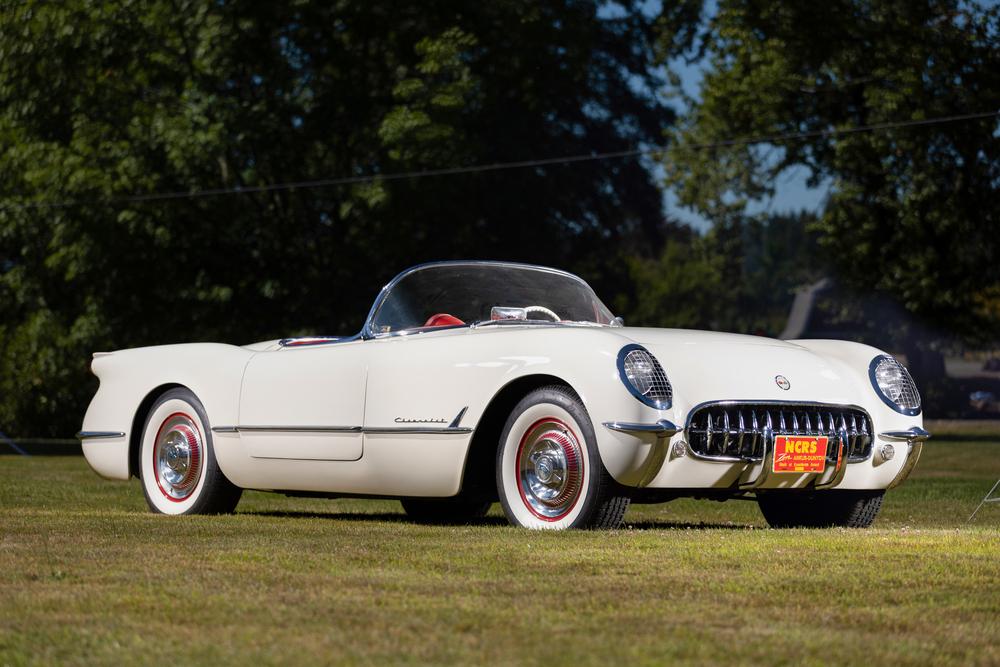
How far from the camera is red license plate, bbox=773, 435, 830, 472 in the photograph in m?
7.71

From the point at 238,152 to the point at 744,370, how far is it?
71.0 feet

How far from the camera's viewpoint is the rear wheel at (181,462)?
31.4 ft

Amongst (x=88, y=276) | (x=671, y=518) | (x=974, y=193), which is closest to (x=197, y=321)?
(x=88, y=276)

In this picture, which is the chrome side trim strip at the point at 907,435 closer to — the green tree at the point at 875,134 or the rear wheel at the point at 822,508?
the rear wheel at the point at 822,508

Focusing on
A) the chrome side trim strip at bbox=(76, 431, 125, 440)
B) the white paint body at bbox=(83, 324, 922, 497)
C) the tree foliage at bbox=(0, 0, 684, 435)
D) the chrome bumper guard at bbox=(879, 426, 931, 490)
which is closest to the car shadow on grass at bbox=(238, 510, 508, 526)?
the white paint body at bbox=(83, 324, 922, 497)

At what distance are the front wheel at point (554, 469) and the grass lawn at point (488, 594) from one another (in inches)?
9.0

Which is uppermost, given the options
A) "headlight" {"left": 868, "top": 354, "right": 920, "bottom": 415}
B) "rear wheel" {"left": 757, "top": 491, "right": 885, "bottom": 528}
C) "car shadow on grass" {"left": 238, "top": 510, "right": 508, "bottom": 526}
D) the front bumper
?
"headlight" {"left": 868, "top": 354, "right": 920, "bottom": 415}

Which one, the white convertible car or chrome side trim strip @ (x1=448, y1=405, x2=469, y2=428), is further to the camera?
chrome side trim strip @ (x1=448, y1=405, x2=469, y2=428)

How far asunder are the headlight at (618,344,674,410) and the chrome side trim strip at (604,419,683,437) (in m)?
0.09

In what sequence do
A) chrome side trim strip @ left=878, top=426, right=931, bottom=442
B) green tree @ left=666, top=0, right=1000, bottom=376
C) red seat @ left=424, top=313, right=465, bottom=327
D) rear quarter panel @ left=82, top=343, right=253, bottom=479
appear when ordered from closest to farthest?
1. chrome side trim strip @ left=878, top=426, right=931, bottom=442
2. red seat @ left=424, top=313, right=465, bottom=327
3. rear quarter panel @ left=82, top=343, right=253, bottom=479
4. green tree @ left=666, top=0, right=1000, bottom=376

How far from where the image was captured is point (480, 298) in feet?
30.5

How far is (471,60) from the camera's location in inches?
1175

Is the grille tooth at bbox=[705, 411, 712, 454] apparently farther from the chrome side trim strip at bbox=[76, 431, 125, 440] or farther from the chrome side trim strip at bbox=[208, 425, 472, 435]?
the chrome side trim strip at bbox=[76, 431, 125, 440]

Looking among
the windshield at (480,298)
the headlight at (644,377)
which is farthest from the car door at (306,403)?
the headlight at (644,377)
